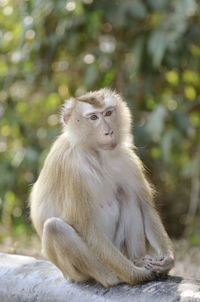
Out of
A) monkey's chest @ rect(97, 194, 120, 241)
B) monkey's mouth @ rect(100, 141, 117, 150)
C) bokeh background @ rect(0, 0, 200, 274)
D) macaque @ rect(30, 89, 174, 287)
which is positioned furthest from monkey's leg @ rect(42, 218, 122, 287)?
bokeh background @ rect(0, 0, 200, 274)

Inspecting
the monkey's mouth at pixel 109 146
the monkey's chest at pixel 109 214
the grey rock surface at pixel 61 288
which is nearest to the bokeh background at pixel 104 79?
the monkey's chest at pixel 109 214

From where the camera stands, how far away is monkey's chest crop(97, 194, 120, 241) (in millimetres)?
3852

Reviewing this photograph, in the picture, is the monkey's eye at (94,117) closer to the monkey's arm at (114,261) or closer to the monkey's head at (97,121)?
the monkey's head at (97,121)

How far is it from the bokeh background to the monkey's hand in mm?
2082

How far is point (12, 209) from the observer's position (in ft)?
24.8

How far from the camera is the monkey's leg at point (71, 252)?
3637 mm

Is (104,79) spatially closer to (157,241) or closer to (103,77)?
(103,77)

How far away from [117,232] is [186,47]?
300 cm

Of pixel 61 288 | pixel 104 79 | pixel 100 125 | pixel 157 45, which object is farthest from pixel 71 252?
pixel 104 79

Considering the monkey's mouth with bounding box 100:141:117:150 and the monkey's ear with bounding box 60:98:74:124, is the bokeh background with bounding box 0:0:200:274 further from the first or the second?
the monkey's mouth with bounding box 100:141:117:150

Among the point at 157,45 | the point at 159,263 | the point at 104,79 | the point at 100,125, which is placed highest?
the point at 157,45

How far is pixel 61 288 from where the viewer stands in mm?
3887

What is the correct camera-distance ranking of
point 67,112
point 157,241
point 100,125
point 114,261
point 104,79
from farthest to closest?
1. point 104,79
2. point 67,112
3. point 157,241
4. point 100,125
5. point 114,261

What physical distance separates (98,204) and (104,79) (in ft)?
10.6
